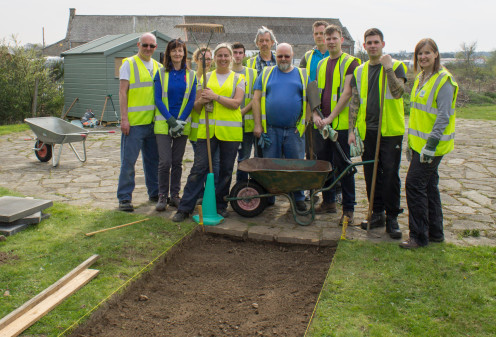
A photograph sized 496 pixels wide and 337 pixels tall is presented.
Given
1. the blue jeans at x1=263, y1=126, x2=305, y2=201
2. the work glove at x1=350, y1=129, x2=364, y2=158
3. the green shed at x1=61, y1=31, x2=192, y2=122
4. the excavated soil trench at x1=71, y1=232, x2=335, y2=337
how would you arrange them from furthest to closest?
the green shed at x1=61, y1=31, x2=192, y2=122
the blue jeans at x1=263, y1=126, x2=305, y2=201
the work glove at x1=350, y1=129, x2=364, y2=158
the excavated soil trench at x1=71, y1=232, x2=335, y2=337

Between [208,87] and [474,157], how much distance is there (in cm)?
655

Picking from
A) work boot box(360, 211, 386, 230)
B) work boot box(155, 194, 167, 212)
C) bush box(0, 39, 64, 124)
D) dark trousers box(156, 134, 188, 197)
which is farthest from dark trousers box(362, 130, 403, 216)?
bush box(0, 39, 64, 124)

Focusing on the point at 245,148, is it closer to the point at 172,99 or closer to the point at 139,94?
the point at 172,99

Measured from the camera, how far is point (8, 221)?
4.91 metres

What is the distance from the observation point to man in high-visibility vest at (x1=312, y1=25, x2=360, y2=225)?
5297 millimetres

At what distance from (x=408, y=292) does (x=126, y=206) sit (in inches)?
136

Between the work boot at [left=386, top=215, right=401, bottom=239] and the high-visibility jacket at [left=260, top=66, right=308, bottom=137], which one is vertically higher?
the high-visibility jacket at [left=260, top=66, right=308, bottom=137]

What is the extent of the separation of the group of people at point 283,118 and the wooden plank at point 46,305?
164 centimetres

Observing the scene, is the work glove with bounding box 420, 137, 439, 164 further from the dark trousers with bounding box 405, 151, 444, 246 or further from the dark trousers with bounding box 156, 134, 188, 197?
→ the dark trousers with bounding box 156, 134, 188, 197

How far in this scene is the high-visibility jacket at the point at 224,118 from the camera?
17.6 ft

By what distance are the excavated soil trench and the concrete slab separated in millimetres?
1695

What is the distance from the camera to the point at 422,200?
4.57 m

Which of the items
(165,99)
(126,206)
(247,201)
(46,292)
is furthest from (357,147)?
(46,292)

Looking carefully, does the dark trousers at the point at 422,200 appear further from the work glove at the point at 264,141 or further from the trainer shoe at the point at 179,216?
the trainer shoe at the point at 179,216
